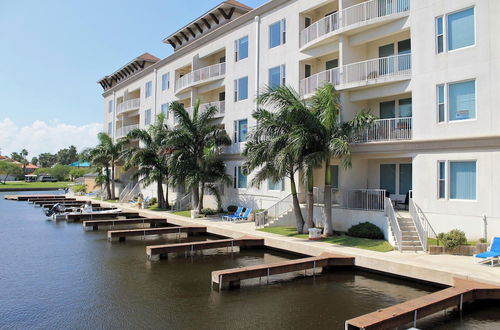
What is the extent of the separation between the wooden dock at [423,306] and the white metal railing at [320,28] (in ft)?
→ 49.6

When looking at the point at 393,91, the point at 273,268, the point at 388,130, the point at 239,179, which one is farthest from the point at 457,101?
the point at 239,179

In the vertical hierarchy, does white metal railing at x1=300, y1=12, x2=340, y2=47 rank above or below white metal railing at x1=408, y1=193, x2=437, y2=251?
above

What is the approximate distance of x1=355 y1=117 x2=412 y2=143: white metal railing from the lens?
19297mm

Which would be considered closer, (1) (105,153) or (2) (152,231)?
(2) (152,231)

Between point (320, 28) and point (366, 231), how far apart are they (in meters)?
11.8

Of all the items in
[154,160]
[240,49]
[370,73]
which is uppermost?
[240,49]

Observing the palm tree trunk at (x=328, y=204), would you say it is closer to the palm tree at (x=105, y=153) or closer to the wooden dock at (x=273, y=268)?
the wooden dock at (x=273, y=268)

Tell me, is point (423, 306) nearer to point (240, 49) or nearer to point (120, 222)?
point (120, 222)

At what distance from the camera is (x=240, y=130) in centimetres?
2958

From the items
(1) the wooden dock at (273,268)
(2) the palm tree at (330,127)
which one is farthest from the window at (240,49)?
(1) the wooden dock at (273,268)

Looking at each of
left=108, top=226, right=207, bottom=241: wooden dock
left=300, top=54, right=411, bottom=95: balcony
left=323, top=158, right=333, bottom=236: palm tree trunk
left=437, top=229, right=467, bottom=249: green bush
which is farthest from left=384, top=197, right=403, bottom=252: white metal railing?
left=108, top=226, right=207, bottom=241: wooden dock

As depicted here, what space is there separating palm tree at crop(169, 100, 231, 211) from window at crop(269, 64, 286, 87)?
4.96 metres

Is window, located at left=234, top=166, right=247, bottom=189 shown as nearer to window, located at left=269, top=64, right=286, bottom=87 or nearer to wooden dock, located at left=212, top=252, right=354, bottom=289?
window, located at left=269, top=64, right=286, bottom=87

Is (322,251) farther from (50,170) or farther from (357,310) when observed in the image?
(50,170)
